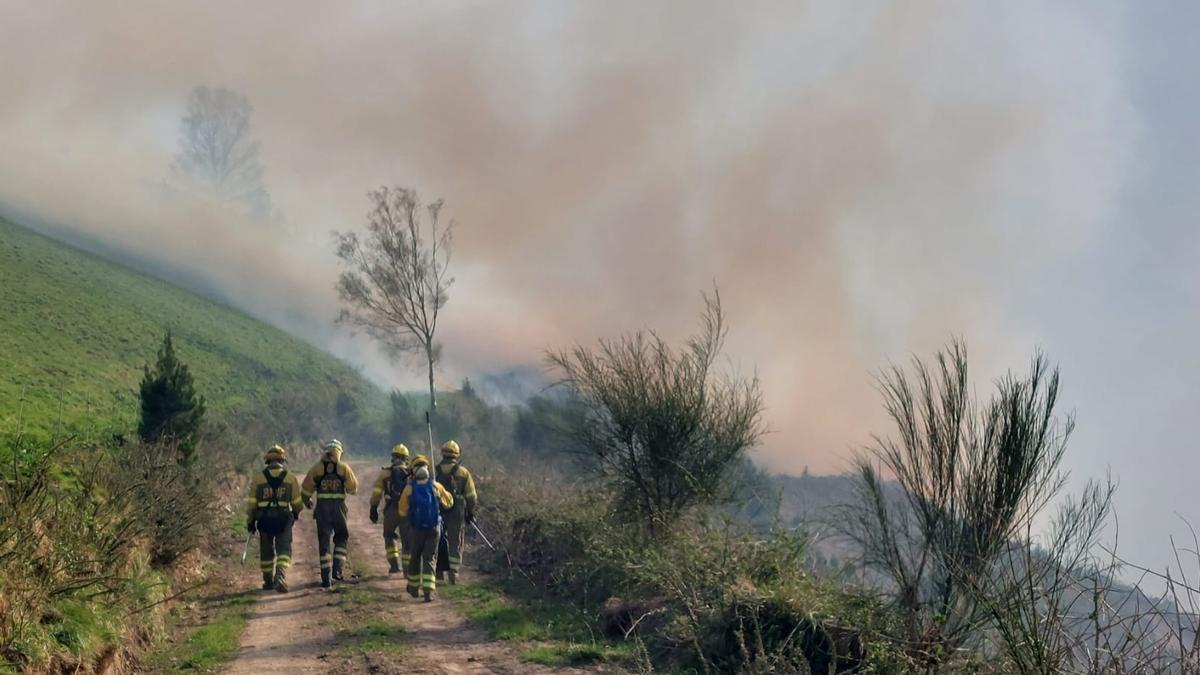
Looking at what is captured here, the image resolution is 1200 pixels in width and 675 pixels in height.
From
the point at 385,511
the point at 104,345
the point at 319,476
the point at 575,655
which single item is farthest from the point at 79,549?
the point at 104,345

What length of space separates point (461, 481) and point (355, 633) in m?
4.66

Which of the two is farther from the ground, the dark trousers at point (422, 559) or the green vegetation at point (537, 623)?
the dark trousers at point (422, 559)

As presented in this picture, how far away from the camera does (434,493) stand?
42.1ft

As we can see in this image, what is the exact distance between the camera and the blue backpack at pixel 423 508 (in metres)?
12.5

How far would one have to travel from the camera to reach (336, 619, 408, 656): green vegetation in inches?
367

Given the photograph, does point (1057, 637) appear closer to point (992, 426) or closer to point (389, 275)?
point (992, 426)

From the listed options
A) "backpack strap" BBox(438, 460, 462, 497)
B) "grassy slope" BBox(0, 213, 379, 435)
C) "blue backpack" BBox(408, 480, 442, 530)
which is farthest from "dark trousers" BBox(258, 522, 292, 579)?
"grassy slope" BBox(0, 213, 379, 435)

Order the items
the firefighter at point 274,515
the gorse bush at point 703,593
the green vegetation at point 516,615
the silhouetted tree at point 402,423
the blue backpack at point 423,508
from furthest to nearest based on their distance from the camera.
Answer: the silhouetted tree at point 402,423, the firefighter at point 274,515, the blue backpack at point 423,508, the green vegetation at point 516,615, the gorse bush at point 703,593

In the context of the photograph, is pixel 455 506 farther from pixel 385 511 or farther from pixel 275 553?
pixel 275 553

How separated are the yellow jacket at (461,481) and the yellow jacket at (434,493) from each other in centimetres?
83

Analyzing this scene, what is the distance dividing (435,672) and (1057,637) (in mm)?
6295

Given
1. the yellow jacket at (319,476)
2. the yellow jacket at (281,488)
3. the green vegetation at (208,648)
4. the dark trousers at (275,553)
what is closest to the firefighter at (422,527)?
the yellow jacket at (319,476)

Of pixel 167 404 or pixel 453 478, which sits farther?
pixel 167 404

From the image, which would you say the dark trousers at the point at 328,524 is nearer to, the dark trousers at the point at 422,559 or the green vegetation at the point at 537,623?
the dark trousers at the point at 422,559
